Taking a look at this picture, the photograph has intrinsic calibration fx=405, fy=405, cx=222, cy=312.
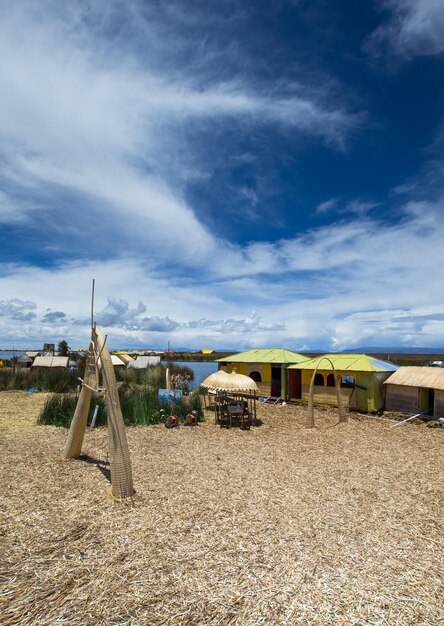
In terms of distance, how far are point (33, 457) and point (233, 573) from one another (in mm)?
6513

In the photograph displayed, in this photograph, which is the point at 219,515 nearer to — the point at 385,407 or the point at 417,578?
the point at 417,578

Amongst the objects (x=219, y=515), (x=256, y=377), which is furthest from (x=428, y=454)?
(x=256, y=377)

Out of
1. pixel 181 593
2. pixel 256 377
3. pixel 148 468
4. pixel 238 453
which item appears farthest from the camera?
pixel 256 377

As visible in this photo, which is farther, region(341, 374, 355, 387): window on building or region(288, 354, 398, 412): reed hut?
region(341, 374, 355, 387): window on building

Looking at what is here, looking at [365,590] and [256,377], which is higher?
[256,377]

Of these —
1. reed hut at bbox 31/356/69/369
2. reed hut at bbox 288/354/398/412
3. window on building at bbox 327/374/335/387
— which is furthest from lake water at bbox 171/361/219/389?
window on building at bbox 327/374/335/387

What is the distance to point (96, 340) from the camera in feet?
25.9

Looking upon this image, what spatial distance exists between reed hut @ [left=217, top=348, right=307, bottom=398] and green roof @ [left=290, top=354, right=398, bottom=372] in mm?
1827

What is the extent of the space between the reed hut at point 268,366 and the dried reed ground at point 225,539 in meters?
10.1

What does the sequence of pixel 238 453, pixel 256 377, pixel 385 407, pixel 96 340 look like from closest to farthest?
pixel 96 340 → pixel 238 453 → pixel 385 407 → pixel 256 377

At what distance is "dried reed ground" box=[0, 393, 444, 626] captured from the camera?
13.6 ft

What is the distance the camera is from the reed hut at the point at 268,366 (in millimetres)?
20703

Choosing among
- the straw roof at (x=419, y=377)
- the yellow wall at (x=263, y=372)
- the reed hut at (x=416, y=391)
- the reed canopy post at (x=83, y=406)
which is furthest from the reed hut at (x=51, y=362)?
the straw roof at (x=419, y=377)

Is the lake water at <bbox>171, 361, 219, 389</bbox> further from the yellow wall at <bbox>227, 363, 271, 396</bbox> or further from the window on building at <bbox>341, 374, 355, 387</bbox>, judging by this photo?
the window on building at <bbox>341, 374, 355, 387</bbox>
